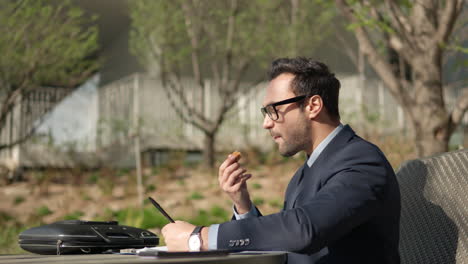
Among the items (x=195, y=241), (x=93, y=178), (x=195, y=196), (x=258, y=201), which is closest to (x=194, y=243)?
(x=195, y=241)

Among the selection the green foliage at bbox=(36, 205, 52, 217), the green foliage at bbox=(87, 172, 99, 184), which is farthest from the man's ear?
the green foliage at bbox=(87, 172, 99, 184)

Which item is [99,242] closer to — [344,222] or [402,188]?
[344,222]

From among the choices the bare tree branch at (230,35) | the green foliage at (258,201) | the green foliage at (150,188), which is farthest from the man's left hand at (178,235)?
the bare tree branch at (230,35)

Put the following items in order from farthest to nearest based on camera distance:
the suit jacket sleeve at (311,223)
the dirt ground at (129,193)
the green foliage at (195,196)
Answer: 1. the green foliage at (195,196)
2. the dirt ground at (129,193)
3. the suit jacket sleeve at (311,223)

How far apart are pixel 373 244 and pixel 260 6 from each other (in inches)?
411

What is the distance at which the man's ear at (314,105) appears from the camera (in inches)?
83.5

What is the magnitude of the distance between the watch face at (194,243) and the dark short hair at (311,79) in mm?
702

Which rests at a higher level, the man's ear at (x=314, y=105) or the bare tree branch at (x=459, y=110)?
the bare tree branch at (x=459, y=110)

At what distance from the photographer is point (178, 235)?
1708mm

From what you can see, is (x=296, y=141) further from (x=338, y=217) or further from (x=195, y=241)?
(x=195, y=241)

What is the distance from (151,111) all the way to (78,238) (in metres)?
11.3

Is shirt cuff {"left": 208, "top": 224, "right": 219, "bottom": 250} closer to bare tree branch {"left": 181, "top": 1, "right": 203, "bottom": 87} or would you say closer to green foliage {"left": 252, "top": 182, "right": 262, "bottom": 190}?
green foliage {"left": 252, "top": 182, "right": 262, "bottom": 190}

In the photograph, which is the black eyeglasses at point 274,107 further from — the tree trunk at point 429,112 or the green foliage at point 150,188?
the green foliage at point 150,188

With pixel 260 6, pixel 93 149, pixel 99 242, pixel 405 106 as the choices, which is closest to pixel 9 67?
pixel 93 149
